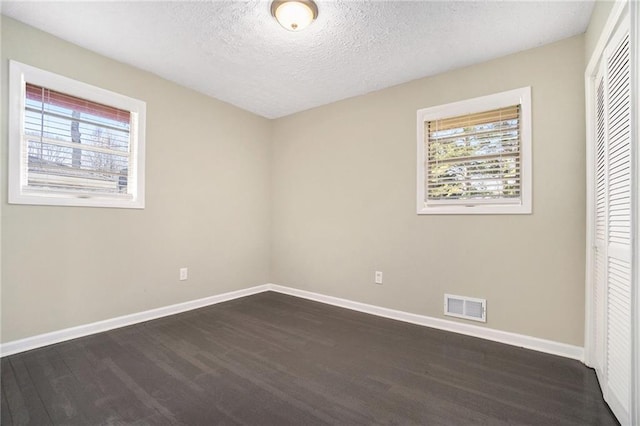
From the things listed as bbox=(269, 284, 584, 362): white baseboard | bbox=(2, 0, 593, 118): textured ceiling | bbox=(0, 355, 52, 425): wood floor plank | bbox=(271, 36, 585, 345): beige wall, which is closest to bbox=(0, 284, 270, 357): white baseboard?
bbox=(0, 355, 52, 425): wood floor plank

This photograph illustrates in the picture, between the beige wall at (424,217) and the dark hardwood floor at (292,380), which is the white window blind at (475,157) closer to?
the beige wall at (424,217)

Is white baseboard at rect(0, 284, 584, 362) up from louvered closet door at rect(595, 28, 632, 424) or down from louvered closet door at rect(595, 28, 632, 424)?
down

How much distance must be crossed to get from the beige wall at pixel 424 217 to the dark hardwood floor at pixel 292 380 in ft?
1.59

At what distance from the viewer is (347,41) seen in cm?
245

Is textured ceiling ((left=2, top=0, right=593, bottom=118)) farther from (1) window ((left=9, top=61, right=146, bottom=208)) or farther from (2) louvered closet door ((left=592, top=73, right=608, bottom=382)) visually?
(2) louvered closet door ((left=592, top=73, right=608, bottom=382))

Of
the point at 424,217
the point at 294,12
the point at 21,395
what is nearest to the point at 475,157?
the point at 424,217

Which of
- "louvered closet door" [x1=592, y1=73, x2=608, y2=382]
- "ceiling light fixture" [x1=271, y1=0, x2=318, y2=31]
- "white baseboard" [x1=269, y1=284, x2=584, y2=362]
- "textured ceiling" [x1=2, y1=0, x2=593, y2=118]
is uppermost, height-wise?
"textured ceiling" [x1=2, y1=0, x2=593, y2=118]

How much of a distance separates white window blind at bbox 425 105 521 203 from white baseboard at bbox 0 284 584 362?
118 cm

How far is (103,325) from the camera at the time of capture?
8.94ft

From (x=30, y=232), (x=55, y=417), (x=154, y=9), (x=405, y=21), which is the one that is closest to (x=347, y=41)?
(x=405, y=21)

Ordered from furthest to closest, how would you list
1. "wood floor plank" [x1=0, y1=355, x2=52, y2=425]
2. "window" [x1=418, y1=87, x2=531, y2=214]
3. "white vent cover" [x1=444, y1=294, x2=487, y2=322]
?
"white vent cover" [x1=444, y1=294, x2=487, y2=322], "window" [x1=418, y1=87, x2=531, y2=214], "wood floor plank" [x1=0, y1=355, x2=52, y2=425]

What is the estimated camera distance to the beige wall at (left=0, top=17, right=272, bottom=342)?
7.65 feet

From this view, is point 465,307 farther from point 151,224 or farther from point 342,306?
point 151,224

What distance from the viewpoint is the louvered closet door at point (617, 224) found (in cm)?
146
